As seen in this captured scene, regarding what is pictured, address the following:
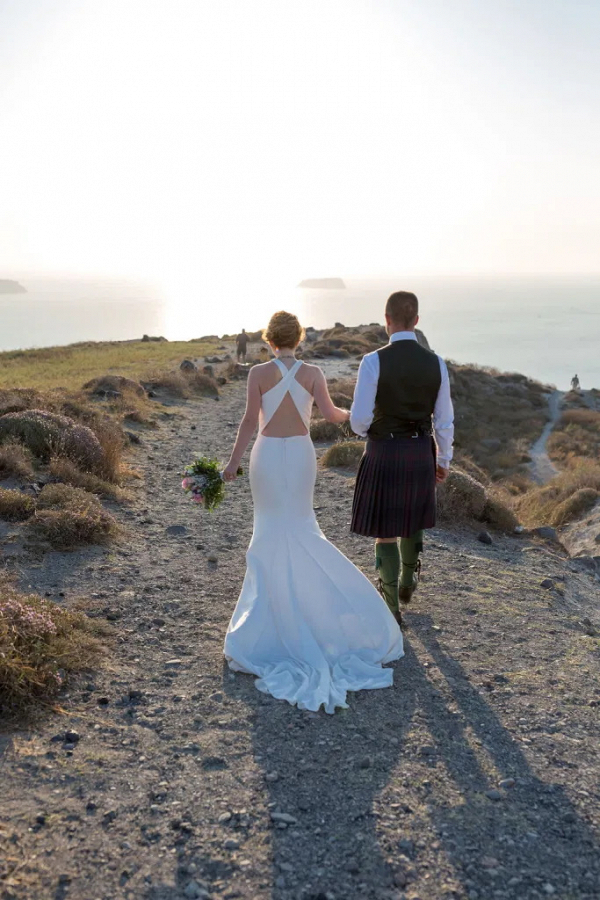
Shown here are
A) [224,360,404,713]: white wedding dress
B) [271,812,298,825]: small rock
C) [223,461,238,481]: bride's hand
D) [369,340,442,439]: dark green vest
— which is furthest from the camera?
[223,461,238,481]: bride's hand

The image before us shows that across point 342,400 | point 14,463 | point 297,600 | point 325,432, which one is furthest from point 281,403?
point 342,400

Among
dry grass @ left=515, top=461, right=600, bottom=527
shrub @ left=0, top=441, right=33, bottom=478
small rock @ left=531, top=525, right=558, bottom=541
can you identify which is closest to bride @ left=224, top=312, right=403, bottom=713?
shrub @ left=0, top=441, right=33, bottom=478

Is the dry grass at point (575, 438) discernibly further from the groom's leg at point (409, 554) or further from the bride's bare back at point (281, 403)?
the bride's bare back at point (281, 403)

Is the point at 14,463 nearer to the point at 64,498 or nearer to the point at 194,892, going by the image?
the point at 64,498

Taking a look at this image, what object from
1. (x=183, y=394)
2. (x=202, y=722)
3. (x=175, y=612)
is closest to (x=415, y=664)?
(x=202, y=722)

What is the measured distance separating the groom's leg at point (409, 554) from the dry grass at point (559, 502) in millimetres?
8016

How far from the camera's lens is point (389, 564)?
20.7ft

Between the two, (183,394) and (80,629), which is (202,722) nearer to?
(80,629)

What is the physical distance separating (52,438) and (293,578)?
23.5ft

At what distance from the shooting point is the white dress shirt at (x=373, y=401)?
572cm

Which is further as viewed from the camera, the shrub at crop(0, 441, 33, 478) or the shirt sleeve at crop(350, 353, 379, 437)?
the shrub at crop(0, 441, 33, 478)

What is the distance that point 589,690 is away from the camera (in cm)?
557

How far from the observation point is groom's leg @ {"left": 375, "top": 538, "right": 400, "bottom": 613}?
20.6 feet

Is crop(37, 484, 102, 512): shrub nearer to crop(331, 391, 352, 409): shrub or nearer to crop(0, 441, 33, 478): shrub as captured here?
crop(0, 441, 33, 478): shrub
